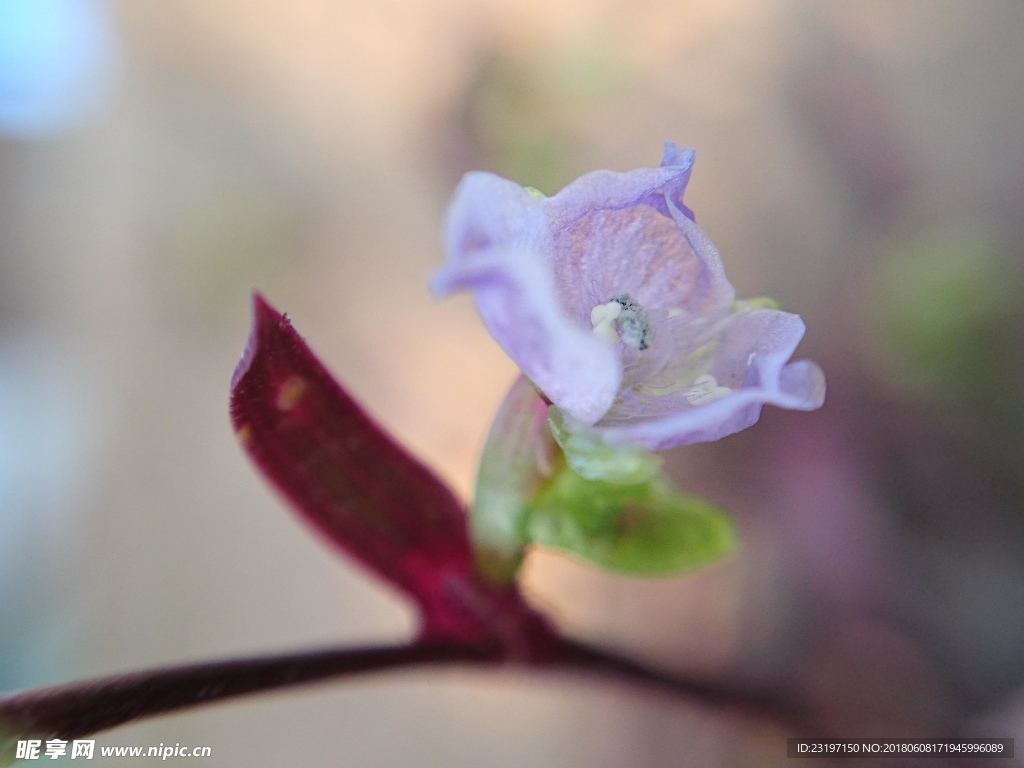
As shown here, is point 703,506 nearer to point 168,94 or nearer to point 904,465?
point 904,465

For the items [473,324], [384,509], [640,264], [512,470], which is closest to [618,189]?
[640,264]

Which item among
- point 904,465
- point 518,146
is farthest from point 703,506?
point 518,146

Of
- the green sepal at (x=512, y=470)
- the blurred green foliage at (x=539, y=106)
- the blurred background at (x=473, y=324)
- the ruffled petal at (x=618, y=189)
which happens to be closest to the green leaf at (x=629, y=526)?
the green sepal at (x=512, y=470)

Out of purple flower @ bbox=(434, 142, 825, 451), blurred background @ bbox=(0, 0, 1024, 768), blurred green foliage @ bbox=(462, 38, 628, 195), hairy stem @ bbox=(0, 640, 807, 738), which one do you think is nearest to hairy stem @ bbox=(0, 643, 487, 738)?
hairy stem @ bbox=(0, 640, 807, 738)

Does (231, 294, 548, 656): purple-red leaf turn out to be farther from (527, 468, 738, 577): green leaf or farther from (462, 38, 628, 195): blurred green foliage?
(462, 38, 628, 195): blurred green foliage

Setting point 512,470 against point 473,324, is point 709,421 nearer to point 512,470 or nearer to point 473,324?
point 512,470

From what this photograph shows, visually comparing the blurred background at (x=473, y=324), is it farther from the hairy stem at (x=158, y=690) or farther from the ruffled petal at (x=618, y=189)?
the ruffled petal at (x=618, y=189)

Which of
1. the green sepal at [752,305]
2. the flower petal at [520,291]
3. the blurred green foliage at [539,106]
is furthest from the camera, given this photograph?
the blurred green foliage at [539,106]
